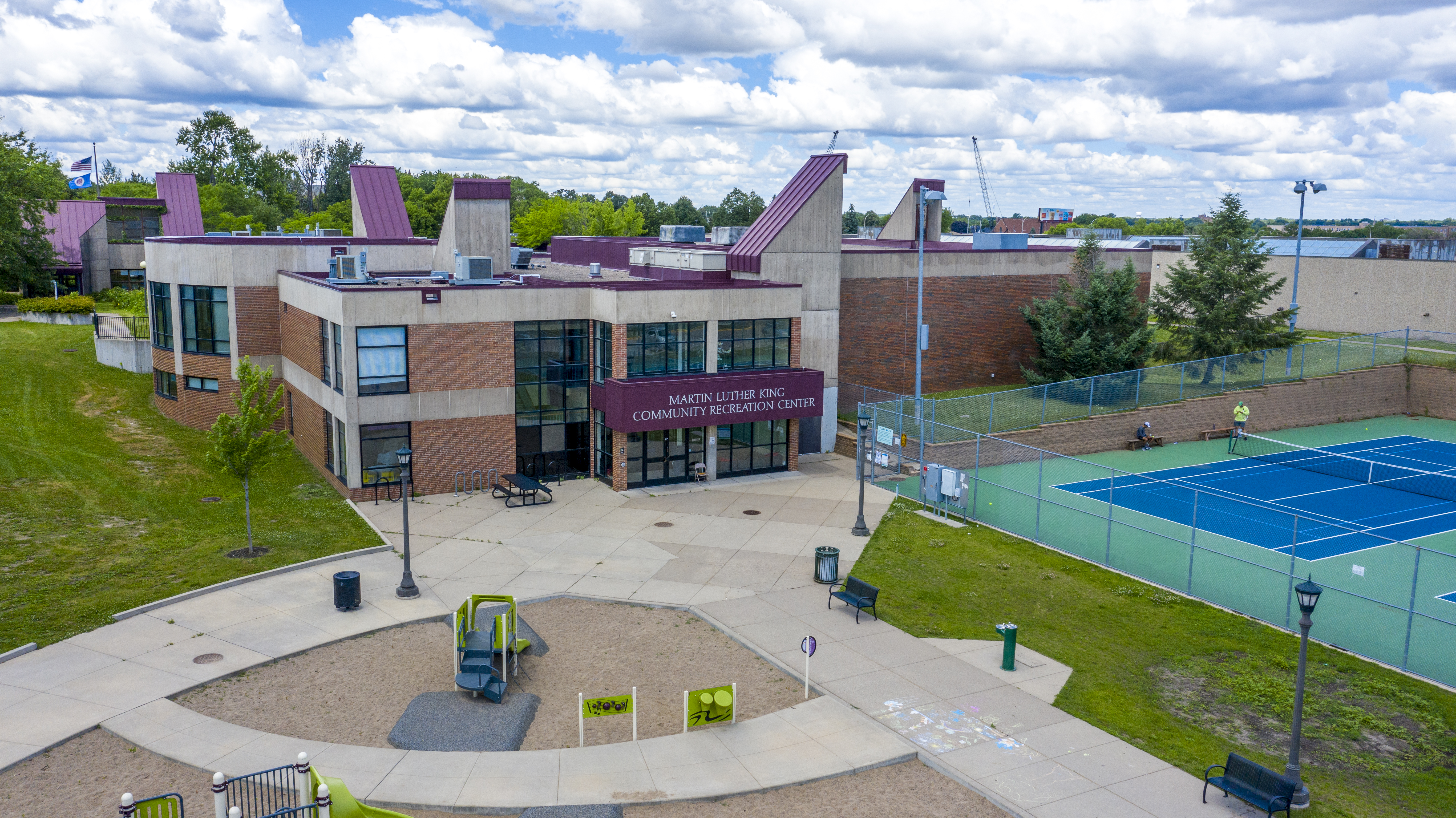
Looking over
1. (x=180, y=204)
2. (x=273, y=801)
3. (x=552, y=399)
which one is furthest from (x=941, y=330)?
(x=180, y=204)

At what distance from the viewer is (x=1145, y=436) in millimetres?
38188

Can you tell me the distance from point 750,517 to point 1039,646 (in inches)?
428

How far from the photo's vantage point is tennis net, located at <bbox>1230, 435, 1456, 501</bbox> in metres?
32.9

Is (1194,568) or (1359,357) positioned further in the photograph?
(1359,357)

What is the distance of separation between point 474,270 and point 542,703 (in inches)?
801

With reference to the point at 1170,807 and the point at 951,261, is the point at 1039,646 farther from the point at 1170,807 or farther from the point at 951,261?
the point at 951,261

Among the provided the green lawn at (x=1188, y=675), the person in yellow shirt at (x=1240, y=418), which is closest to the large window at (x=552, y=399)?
the green lawn at (x=1188, y=675)

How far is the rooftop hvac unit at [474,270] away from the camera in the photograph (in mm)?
33812

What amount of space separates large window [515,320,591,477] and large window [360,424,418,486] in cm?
358

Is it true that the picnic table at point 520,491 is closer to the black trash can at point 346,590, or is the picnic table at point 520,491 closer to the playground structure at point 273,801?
the black trash can at point 346,590

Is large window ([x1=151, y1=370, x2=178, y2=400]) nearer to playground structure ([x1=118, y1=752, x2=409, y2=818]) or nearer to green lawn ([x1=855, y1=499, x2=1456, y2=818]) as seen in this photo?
green lawn ([x1=855, y1=499, x2=1456, y2=818])

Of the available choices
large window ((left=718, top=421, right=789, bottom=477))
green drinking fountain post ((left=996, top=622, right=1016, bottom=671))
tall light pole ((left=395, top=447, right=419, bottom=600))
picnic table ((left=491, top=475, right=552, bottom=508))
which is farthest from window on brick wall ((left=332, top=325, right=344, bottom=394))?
green drinking fountain post ((left=996, top=622, right=1016, bottom=671))

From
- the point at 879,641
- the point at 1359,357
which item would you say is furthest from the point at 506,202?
the point at 1359,357

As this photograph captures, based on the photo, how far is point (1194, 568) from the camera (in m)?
23.8
